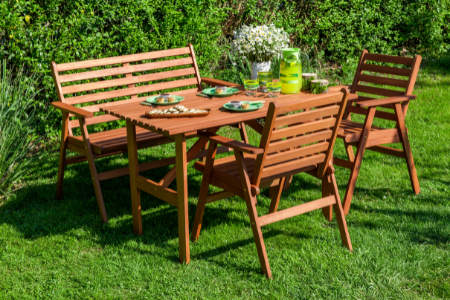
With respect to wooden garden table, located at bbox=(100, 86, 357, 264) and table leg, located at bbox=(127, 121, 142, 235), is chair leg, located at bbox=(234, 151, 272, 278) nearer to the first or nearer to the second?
wooden garden table, located at bbox=(100, 86, 357, 264)

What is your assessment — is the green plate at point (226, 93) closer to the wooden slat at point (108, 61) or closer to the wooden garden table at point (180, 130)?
the wooden garden table at point (180, 130)

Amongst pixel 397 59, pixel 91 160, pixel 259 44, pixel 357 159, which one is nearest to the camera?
pixel 91 160

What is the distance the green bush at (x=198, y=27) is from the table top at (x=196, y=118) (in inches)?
70.2

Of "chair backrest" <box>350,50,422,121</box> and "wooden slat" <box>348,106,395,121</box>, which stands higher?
"chair backrest" <box>350,50,422,121</box>

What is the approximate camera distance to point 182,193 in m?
3.26

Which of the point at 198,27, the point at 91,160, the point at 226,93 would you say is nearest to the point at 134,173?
the point at 91,160

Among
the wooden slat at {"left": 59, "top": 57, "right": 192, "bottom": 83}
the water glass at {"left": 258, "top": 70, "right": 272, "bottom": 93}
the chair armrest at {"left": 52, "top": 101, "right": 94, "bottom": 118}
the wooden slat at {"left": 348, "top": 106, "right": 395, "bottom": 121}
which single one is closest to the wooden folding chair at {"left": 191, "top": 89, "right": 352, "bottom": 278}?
the water glass at {"left": 258, "top": 70, "right": 272, "bottom": 93}

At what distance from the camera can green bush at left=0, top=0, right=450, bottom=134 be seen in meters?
5.01

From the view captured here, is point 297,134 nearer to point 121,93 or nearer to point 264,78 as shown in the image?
point 264,78

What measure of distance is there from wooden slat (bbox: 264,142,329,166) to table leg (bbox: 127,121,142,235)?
3.34 ft

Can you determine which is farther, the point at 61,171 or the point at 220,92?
the point at 61,171

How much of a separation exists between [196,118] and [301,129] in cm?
69

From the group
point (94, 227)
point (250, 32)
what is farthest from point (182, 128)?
point (250, 32)

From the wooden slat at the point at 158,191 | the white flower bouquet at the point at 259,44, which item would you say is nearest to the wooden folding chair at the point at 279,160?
the wooden slat at the point at 158,191
